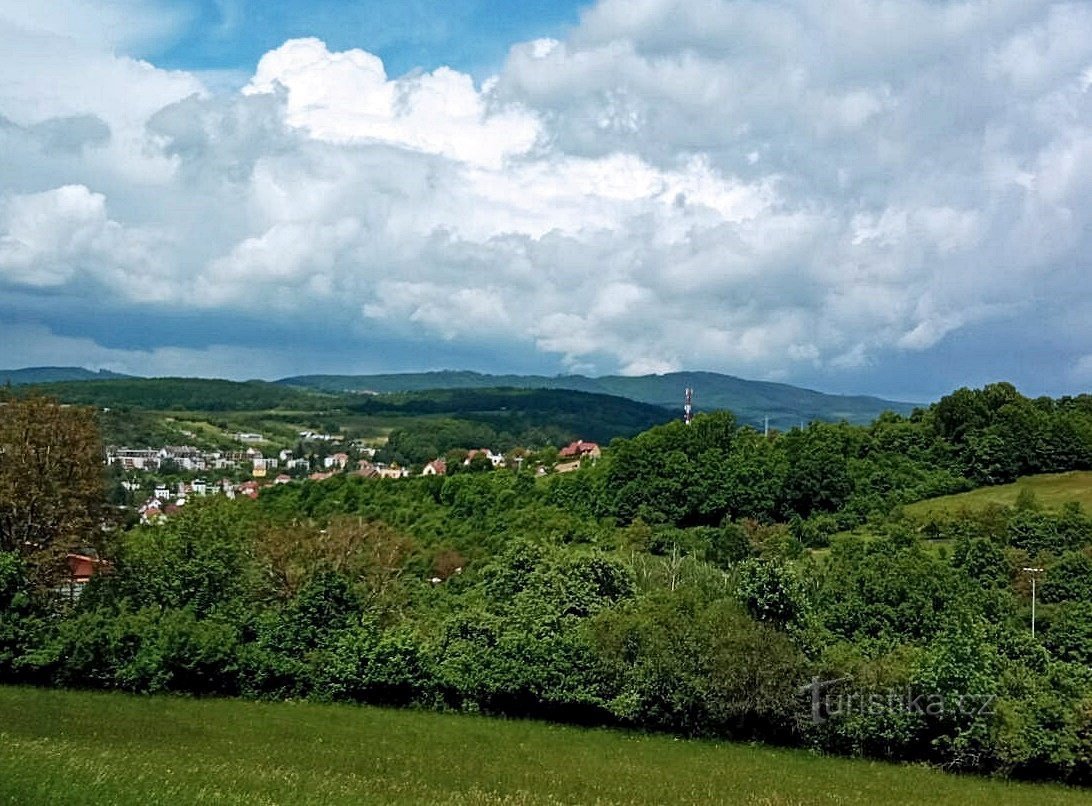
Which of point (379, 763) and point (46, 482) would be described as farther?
point (46, 482)

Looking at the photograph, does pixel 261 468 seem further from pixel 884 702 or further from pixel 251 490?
pixel 884 702

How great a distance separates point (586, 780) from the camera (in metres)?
26.6

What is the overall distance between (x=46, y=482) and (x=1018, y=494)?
90.3m

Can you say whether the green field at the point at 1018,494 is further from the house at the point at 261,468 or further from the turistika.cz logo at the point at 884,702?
the house at the point at 261,468

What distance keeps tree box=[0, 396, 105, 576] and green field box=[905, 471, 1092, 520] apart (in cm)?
7221

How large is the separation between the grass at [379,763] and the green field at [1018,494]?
68.4 m

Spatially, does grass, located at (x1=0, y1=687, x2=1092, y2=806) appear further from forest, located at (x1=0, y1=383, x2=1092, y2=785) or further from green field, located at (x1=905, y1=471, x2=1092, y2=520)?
green field, located at (x1=905, y1=471, x2=1092, y2=520)

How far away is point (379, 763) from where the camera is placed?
2692 centimetres

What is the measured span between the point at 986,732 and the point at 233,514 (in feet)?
120

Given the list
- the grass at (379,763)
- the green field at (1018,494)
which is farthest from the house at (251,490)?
the grass at (379,763)

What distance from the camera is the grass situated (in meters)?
18.9

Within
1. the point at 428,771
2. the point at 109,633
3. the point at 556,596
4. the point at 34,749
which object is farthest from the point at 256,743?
the point at 556,596

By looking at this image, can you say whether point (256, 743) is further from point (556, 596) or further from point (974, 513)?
point (974, 513)

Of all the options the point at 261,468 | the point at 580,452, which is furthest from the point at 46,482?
the point at 261,468
